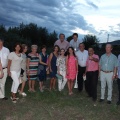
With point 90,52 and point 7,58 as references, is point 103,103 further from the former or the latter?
point 7,58

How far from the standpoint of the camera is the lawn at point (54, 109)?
21.9 ft

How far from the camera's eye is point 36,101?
8.08 meters

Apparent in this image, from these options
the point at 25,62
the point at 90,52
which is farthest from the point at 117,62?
the point at 25,62

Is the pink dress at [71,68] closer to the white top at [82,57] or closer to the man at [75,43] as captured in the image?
the white top at [82,57]

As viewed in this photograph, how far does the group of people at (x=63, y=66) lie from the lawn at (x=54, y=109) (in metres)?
0.49

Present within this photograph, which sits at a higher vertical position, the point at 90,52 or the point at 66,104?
the point at 90,52

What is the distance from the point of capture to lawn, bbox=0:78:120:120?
21.9 feet

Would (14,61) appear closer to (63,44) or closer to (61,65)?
(61,65)

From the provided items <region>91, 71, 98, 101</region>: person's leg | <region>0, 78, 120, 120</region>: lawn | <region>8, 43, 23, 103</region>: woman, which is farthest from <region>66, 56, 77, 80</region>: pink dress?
<region>8, 43, 23, 103</region>: woman

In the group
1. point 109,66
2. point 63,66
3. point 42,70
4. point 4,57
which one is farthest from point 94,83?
point 4,57

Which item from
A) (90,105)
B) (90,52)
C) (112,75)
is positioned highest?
(90,52)

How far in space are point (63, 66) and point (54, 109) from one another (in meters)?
2.55

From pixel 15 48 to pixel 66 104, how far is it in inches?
99.3

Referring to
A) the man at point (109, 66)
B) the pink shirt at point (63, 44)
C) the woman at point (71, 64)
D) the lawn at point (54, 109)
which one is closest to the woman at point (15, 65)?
the lawn at point (54, 109)
